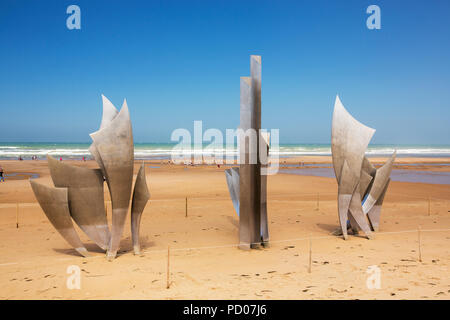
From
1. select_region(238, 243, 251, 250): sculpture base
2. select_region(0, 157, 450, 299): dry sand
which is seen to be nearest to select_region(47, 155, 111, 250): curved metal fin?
select_region(0, 157, 450, 299): dry sand

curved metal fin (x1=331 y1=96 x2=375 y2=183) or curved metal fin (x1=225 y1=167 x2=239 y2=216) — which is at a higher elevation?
curved metal fin (x1=331 y1=96 x2=375 y2=183)

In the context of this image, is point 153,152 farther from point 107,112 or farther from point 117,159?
point 117,159

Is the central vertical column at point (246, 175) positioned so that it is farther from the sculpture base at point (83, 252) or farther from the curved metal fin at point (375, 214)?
the curved metal fin at point (375, 214)

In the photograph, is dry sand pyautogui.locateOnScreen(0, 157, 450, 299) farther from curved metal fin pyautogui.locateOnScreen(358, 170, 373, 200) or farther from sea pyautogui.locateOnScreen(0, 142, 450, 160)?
sea pyautogui.locateOnScreen(0, 142, 450, 160)

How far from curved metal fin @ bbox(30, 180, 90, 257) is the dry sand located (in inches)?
24.9

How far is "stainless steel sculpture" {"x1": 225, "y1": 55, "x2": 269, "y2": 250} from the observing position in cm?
937

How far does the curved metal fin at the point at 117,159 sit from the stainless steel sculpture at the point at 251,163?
113 inches

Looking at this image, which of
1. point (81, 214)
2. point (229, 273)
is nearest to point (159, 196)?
point (81, 214)

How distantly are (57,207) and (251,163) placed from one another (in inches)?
189

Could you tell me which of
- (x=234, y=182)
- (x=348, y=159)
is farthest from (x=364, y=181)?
(x=234, y=182)

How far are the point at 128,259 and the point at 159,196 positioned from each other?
422 inches

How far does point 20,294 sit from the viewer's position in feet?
21.6

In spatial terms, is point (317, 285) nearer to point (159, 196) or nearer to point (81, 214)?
point (81, 214)

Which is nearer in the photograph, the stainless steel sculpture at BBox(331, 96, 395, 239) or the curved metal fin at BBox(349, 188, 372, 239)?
the stainless steel sculpture at BBox(331, 96, 395, 239)
